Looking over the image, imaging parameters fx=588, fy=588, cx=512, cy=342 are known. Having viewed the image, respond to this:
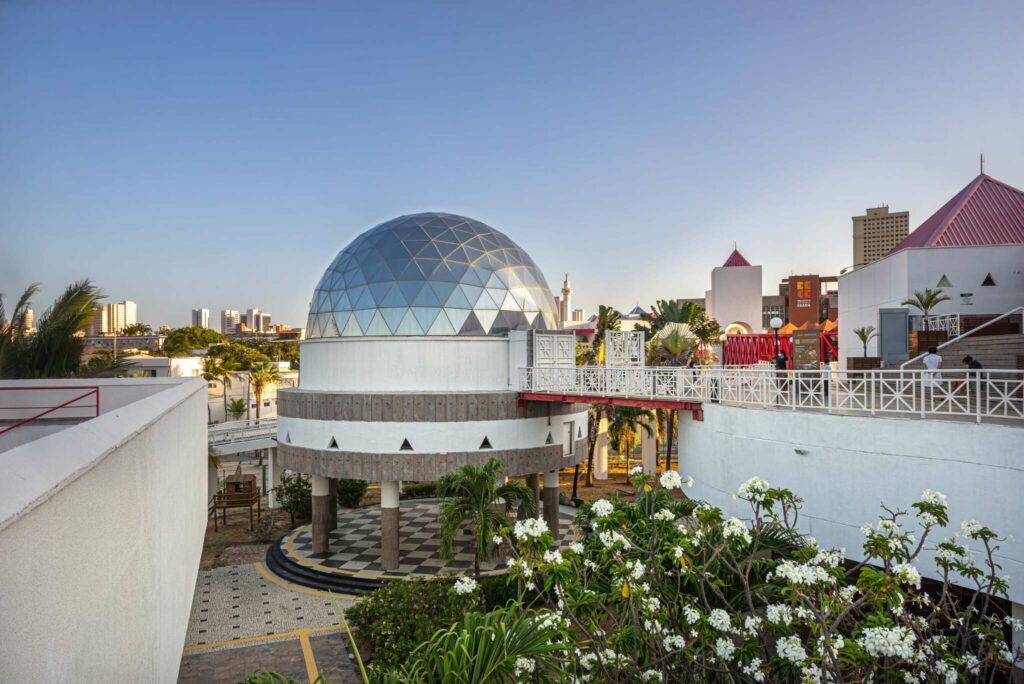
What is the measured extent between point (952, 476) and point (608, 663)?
6.31m

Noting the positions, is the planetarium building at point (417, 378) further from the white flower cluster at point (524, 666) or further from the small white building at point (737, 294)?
the small white building at point (737, 294)

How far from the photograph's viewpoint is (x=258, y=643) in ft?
44.5

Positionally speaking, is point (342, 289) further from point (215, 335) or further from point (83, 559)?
point (215, 335)

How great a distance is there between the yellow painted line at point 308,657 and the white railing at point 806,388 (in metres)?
8.88

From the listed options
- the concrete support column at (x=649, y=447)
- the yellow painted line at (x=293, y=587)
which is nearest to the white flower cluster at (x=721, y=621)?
the yellow painted line at (x=293, y=587)

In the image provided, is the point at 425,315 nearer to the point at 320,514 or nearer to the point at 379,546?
the point at 320,514

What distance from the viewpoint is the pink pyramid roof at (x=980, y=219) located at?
2325 cm

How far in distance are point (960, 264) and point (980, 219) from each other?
3668 mm

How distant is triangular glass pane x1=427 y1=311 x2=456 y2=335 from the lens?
18688 millimetres

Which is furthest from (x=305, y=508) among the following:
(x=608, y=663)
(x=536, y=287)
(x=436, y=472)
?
(x=608, y=663)

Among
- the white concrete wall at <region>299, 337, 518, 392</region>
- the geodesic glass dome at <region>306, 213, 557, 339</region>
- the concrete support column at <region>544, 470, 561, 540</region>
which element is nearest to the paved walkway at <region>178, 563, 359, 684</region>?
the white concrete wall at <region>299, 337, 518, 392</region>

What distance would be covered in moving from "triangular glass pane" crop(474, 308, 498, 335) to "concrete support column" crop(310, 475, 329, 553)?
7.27 meters

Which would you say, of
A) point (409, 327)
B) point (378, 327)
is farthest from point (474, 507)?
point (378, 327)

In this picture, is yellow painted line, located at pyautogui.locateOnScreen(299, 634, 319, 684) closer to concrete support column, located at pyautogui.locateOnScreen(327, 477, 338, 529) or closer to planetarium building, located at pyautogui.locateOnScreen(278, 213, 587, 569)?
planetarium building, located at pyautogui.locateOnScreen(278, 213, 587, 569)
